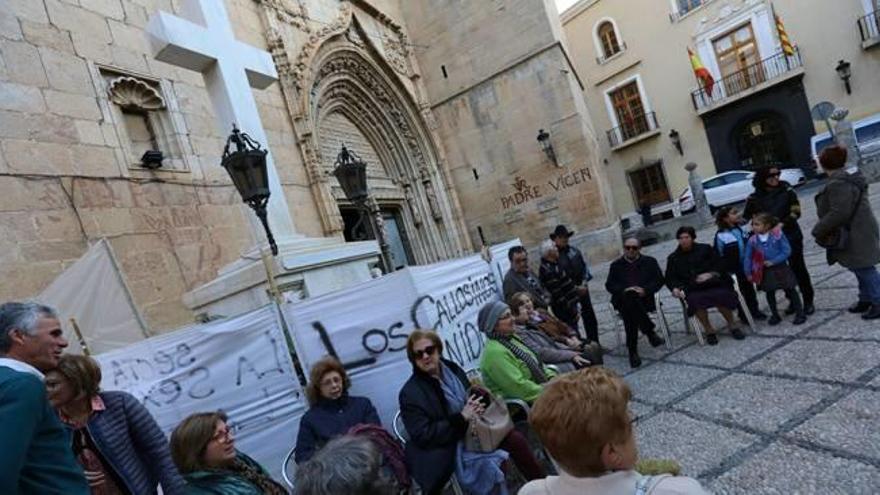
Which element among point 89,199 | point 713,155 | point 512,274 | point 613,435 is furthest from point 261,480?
point 713,155

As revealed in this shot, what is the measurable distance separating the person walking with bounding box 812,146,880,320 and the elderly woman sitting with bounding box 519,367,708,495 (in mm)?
3817

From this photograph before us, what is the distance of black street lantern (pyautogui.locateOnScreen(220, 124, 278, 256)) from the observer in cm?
364

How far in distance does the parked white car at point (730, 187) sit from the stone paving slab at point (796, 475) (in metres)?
15.6

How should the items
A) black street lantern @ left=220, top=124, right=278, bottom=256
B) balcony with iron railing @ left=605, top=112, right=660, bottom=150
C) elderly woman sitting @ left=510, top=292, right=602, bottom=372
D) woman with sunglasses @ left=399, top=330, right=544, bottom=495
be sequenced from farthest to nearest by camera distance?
Answer: balcony with iron railing @ left=605, top=112, right=660, bottom=150 → black street lantern @ left=220, top=124, right=278, bottom=256 → elderly woman sitting @ left=510, top=292, right=602, bottom=372 → woman with sunglasses @ left=399, top=330, right=544, bottom=495

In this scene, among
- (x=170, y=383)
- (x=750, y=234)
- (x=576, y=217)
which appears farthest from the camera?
(x=576, y=217)

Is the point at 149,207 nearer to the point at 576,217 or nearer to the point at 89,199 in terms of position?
the point at 89,199

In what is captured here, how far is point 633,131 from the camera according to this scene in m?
21.7

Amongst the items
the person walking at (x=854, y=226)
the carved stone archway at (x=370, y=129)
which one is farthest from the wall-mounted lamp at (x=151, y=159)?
the person walking at (x=854, y=226)

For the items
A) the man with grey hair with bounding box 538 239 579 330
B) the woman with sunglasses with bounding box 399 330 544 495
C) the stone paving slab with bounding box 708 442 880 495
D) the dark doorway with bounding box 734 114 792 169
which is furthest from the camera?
the dark doorway with bounding box 734 114 792 169

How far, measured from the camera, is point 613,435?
112 cm

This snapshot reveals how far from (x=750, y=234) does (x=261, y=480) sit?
4.51 meters

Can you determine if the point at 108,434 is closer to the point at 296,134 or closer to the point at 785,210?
the point at 785,210

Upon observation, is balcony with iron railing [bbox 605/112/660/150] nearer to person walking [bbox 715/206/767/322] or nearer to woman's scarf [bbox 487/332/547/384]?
person walking [bbox 715/206/767/322]

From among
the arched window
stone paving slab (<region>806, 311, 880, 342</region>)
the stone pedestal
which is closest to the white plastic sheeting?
the stone pedestal
